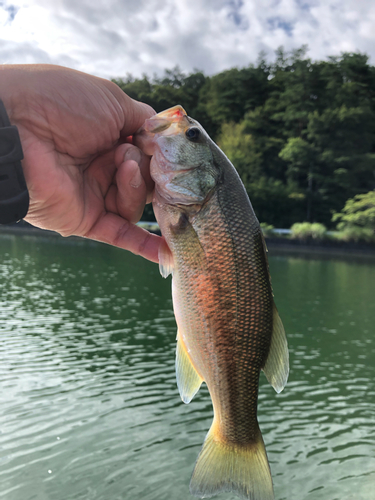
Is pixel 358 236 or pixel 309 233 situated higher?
pixel 309 233

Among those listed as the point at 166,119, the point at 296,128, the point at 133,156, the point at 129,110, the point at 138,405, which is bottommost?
the point at 138,405

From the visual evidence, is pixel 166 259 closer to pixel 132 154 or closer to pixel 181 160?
pixel 181 160

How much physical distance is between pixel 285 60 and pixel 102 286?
173 ft

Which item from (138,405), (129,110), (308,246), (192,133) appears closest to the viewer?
(192,133)

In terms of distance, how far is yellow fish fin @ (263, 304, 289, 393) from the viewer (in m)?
2.07

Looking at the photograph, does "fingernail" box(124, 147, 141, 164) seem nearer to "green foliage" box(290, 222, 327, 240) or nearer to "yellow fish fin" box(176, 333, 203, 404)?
"yellow fish fin" box(176, 333, 203, 404)

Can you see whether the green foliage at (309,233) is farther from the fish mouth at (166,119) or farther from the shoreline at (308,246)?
the fish mouth at (166,119)

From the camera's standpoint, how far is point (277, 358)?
209 cm

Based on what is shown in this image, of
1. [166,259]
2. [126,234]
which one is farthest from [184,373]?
[126,234]

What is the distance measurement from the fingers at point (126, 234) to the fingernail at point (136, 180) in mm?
391

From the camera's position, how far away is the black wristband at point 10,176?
1.93m

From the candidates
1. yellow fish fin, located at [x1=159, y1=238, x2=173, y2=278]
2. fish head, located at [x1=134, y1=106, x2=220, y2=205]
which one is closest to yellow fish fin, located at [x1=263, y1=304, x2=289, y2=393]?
yellow fish fin, located at [x1=159, y1=238, x2=173, y2=278]

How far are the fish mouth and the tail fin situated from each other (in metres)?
1.49

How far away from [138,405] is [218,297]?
8064 millimetres
